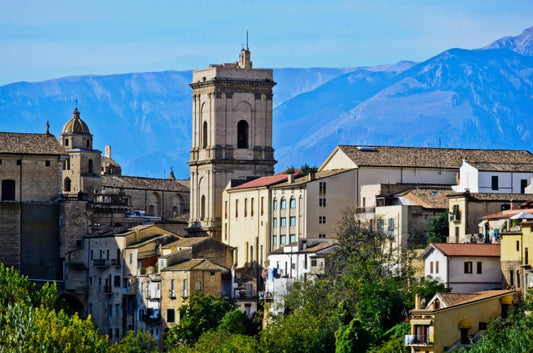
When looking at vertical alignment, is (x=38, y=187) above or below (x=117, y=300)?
above

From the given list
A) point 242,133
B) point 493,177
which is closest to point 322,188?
point 493,177

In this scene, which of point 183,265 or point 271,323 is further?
point 183,265

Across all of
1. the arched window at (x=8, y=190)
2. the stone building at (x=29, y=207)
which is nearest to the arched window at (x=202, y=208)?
the stone building at (x=29, y=207)

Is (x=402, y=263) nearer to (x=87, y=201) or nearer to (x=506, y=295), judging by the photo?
(x=506, y=295)

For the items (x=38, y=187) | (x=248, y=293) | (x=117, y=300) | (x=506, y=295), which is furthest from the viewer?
(x=38, y=187)

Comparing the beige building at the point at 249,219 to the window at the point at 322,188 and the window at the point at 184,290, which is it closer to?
the window at the point at 322,188

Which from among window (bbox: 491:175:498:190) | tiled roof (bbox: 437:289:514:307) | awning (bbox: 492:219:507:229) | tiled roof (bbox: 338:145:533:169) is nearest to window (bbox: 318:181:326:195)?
tiled roof (bbox: 338:145:533:169)

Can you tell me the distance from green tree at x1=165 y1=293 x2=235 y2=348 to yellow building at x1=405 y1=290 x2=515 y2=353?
21264 mm

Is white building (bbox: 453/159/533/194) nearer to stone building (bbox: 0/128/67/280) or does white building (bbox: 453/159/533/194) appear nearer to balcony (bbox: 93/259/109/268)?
balcony (bbox: 93/259/109/268)

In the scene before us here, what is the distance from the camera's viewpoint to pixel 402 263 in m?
85.4

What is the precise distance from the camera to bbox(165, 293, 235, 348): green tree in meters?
93.7

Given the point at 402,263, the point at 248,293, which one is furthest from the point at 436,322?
the point at 248,293

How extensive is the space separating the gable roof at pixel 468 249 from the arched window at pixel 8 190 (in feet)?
134

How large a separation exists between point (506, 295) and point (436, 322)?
363 centimetres
